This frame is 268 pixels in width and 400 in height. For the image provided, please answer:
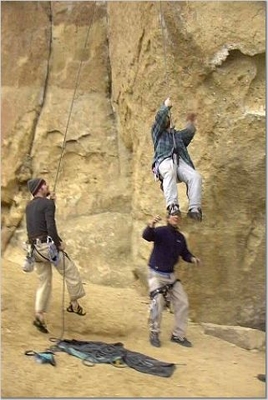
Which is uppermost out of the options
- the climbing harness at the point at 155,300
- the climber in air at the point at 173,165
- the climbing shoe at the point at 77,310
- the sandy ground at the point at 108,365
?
the climber in air at the point at 173,165

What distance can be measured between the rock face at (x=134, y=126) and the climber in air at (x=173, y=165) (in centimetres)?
174

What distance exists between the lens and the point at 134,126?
951 cm

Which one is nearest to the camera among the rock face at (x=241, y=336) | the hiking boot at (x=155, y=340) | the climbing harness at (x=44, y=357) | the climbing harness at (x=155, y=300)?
the climbing harness at (x=44, y=357)

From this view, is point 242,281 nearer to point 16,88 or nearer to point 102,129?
point 102,129

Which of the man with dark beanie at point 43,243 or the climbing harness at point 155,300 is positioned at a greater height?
the man with dark beanie at point 43,243

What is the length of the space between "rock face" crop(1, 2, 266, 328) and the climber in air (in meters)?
1.74

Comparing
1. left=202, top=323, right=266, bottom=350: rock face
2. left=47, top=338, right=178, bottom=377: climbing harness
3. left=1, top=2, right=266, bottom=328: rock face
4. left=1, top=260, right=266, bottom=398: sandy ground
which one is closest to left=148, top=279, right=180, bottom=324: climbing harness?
left=1, top=260, right=266, bottom=398: sandy ground

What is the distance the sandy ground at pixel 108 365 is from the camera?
224 inches

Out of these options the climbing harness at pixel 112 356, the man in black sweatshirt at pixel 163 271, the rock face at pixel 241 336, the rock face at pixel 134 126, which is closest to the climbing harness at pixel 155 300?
the man in black sweatshirt at pixel 163 271

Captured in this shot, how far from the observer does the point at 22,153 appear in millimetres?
10766

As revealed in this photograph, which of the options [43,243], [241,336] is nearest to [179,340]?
[241,336]

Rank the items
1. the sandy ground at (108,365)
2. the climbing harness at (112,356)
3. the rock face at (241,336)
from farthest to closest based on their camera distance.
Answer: the rock face at (241,336) < the climbing harness at (112,356) < the sandy ground at (108,365)

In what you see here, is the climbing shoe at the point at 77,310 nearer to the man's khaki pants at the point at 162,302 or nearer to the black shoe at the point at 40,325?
the black shoe at the point at 40,325

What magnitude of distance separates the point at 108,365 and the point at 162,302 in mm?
994
